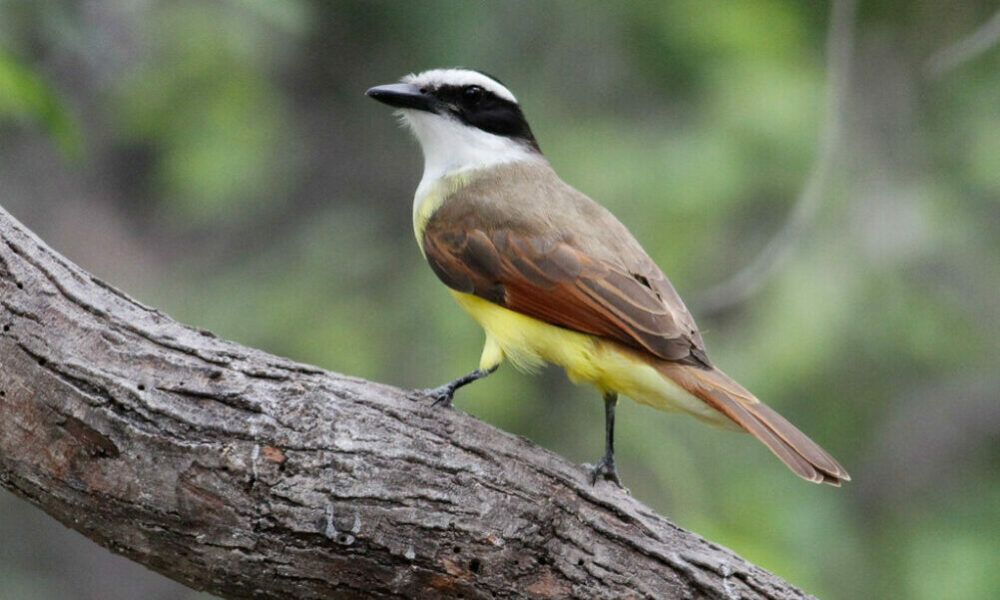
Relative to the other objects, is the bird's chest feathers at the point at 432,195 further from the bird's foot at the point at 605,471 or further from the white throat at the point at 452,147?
the bird's foot at the point at 605,471

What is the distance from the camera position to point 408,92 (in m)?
4.87

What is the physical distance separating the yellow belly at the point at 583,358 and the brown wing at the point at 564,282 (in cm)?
5

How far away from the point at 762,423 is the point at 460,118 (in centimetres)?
184

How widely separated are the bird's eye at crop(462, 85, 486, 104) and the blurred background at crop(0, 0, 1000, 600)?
157cm

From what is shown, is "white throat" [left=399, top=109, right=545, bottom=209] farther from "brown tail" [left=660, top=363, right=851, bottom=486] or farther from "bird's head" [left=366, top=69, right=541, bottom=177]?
"brown tail" [left=660, top=363, right=851, bottom=486]

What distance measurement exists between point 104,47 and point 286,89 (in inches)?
103

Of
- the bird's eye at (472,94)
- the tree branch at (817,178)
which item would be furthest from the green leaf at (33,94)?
the tree branch at (817,178)

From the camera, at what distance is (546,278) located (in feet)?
13.9

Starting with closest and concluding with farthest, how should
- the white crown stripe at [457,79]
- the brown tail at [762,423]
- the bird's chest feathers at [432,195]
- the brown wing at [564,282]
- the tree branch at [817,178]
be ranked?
the brown tail at [762,423] → the brown wing at [564,282] → the bird's chest feathers at [432,195] → the white crown stripe at [457,79] → the tree branch at [817,178]

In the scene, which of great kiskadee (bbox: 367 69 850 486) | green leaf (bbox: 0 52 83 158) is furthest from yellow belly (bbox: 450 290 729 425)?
green leaf (bbox: 0 52 83 158)

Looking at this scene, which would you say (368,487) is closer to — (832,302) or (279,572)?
(279,572)

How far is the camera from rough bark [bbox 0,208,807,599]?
344 cm

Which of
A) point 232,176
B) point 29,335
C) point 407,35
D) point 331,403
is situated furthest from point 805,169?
point 29,335

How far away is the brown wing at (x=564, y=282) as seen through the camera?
409 cm
